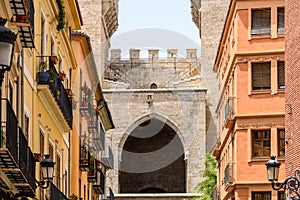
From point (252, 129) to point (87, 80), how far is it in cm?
706

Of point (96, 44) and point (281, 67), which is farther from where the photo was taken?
point (96, 44)

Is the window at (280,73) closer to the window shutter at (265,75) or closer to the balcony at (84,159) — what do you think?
the window shutter at (265,75)

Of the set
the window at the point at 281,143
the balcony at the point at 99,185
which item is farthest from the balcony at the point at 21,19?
the balcony at the point at 99,185

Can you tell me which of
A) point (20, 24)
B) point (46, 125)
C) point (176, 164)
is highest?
point (20, 24)

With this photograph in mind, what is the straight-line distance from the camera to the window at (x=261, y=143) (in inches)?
1437

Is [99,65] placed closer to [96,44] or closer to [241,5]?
[96,44]

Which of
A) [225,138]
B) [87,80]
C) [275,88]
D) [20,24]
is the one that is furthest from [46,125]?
[225,138]

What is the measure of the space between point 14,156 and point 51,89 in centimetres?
859

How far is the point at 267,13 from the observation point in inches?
1444

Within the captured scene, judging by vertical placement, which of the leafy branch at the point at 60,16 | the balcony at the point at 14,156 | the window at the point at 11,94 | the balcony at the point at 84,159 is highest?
the leafy branch at the point at 60,16

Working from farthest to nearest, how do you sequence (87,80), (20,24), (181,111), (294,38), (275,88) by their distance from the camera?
(181,111), (87,80), (275,88), (294,38), (20,24)

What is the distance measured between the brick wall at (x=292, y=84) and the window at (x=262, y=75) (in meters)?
9.99

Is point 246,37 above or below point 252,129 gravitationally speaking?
above

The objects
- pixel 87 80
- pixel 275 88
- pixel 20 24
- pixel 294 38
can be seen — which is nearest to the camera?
pixel 20 24
